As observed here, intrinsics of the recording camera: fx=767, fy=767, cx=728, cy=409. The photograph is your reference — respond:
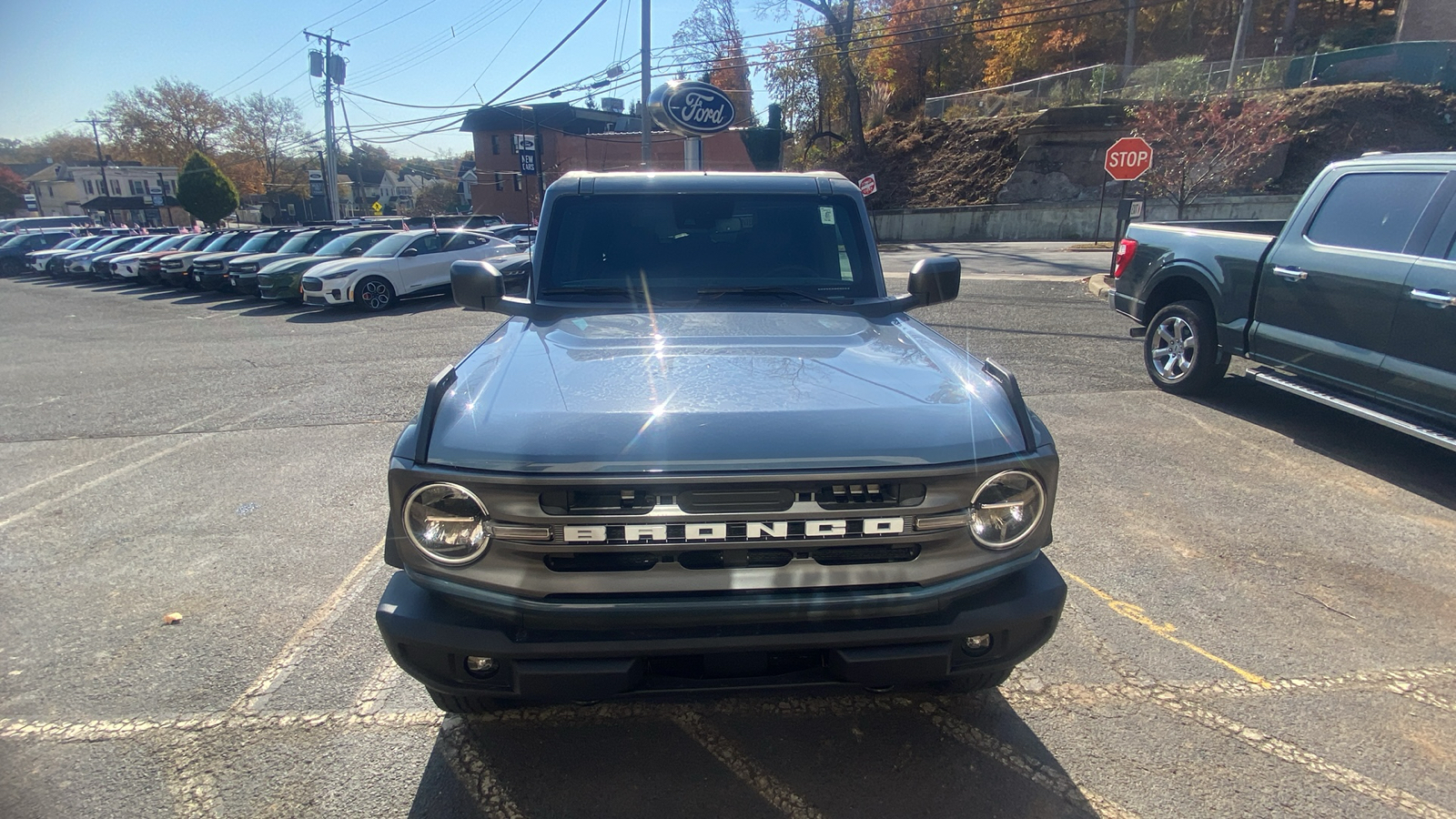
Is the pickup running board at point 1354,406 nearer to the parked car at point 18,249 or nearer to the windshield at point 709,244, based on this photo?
the windshield at point 709,244

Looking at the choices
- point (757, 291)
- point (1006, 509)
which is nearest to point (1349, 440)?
point (757, 291)

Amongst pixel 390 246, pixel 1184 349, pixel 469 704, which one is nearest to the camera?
pixel 469 704

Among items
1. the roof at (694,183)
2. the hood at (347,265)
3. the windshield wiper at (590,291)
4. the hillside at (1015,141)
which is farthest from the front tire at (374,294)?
the hillside at (1015,141)

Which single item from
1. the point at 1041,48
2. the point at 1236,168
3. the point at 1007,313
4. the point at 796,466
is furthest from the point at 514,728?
the point at 1041,48

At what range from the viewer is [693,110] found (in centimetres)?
1753

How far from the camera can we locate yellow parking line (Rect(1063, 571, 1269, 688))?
3023 mm

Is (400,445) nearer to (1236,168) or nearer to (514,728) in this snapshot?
(514,728)

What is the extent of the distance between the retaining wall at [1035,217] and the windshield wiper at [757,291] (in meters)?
29.6

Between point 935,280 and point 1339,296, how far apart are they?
3.72m

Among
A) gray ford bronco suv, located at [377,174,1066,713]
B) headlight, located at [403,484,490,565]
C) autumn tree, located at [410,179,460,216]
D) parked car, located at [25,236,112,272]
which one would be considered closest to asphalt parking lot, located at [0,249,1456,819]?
gray ford bronco suv, located at [377,174,1066,713]

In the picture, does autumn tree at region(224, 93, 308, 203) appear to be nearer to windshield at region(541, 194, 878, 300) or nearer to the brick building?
the brick building

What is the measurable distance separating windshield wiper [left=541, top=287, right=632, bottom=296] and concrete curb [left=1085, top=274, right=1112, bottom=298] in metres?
12.4

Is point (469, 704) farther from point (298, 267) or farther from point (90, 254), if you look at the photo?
point (90, 254)

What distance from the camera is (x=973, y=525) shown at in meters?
2.12
